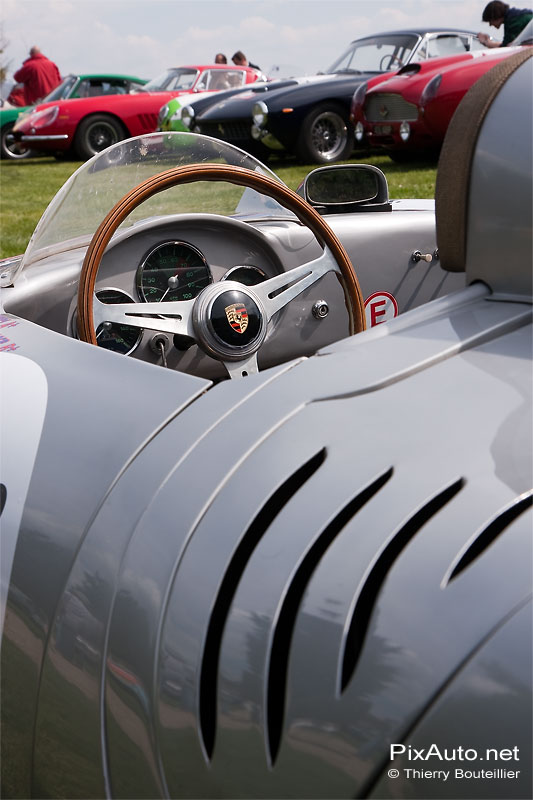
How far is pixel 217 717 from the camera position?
1112 mm

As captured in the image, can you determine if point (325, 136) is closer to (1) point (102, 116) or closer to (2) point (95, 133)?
(1) point (102, 116)

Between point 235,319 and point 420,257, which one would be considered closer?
point 235,319

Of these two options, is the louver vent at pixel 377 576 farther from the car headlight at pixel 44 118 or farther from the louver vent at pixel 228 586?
the car headlight at pixel 44 118

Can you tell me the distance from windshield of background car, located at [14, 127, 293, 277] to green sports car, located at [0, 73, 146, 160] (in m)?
13.1

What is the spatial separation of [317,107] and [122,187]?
31.2 ft

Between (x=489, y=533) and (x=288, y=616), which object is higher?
(x=489, y=533)

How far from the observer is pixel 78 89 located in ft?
48.6

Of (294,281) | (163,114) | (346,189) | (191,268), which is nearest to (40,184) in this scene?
(163,114)

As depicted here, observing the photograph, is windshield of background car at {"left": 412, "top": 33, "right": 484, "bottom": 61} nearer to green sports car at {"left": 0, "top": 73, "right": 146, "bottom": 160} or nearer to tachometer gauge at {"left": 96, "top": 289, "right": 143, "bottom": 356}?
green sports car at {"left": 0, "top": 73, "right": 146, "bottom": 160}

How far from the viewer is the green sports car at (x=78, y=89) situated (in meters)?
14.8

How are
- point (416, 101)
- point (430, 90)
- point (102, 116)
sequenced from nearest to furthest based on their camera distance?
point (430, 90), point (416, 101), point (102, 116)

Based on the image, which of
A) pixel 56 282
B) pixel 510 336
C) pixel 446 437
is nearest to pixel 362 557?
pixel 446 437

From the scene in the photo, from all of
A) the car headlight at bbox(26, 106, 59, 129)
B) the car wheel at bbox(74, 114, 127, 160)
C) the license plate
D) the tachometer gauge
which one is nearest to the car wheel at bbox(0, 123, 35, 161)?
the car headlight at bbox(26, 106, 59, 129)

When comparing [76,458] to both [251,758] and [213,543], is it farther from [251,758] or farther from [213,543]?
[251,758]
